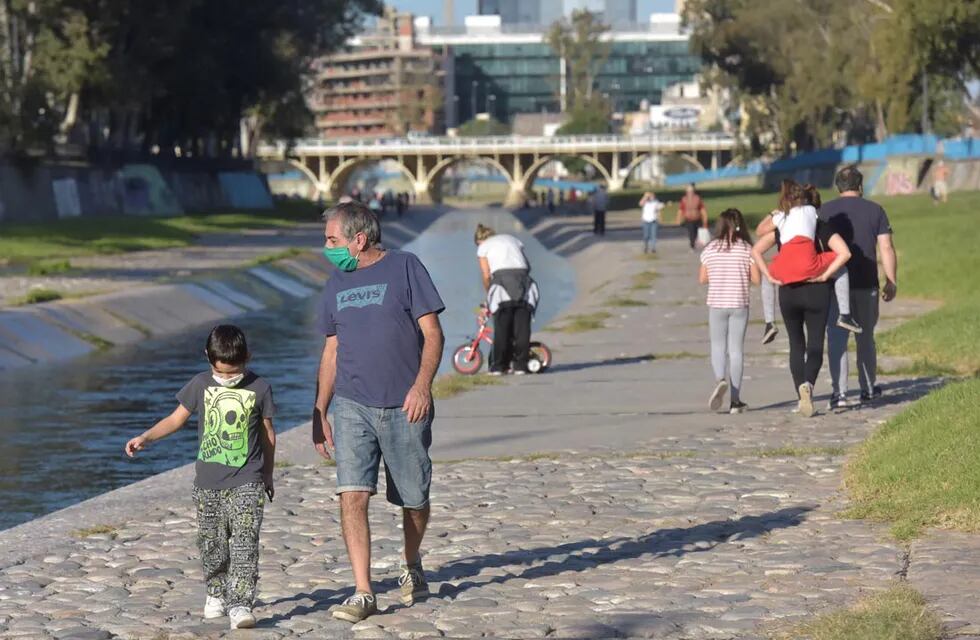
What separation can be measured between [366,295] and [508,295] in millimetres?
11774

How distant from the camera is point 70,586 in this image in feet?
30.1

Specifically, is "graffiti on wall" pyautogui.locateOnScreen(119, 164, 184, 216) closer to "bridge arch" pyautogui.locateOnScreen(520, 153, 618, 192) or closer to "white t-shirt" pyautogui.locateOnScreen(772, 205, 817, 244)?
"white t-shirt" pyautogui.locateOnScreen(772, 205, 817, 244)

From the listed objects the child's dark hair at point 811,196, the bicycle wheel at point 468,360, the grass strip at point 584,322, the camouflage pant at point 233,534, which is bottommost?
the grass strip at point 584,322

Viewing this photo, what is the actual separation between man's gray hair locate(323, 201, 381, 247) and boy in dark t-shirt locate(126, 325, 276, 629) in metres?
0.66

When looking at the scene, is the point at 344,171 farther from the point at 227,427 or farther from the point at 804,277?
the point at 227,427

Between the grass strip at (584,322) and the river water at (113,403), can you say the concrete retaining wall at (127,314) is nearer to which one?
the river water at (113,403)

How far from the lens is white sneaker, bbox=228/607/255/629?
319 inches

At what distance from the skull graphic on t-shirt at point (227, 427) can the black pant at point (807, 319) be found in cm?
796

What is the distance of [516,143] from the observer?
17850cm

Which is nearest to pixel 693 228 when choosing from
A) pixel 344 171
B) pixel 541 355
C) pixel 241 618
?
pixel 541 355

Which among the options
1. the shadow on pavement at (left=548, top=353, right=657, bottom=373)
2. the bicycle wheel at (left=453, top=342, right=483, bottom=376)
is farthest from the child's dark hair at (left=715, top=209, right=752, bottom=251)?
the bicycle wheel at (left=453, top=342, right=483, bottom=376)

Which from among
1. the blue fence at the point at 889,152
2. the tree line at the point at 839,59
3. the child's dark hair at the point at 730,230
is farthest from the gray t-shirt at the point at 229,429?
the blue fence at the point at 889,152

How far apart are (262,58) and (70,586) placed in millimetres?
68963

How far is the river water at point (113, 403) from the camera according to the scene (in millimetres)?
15367
